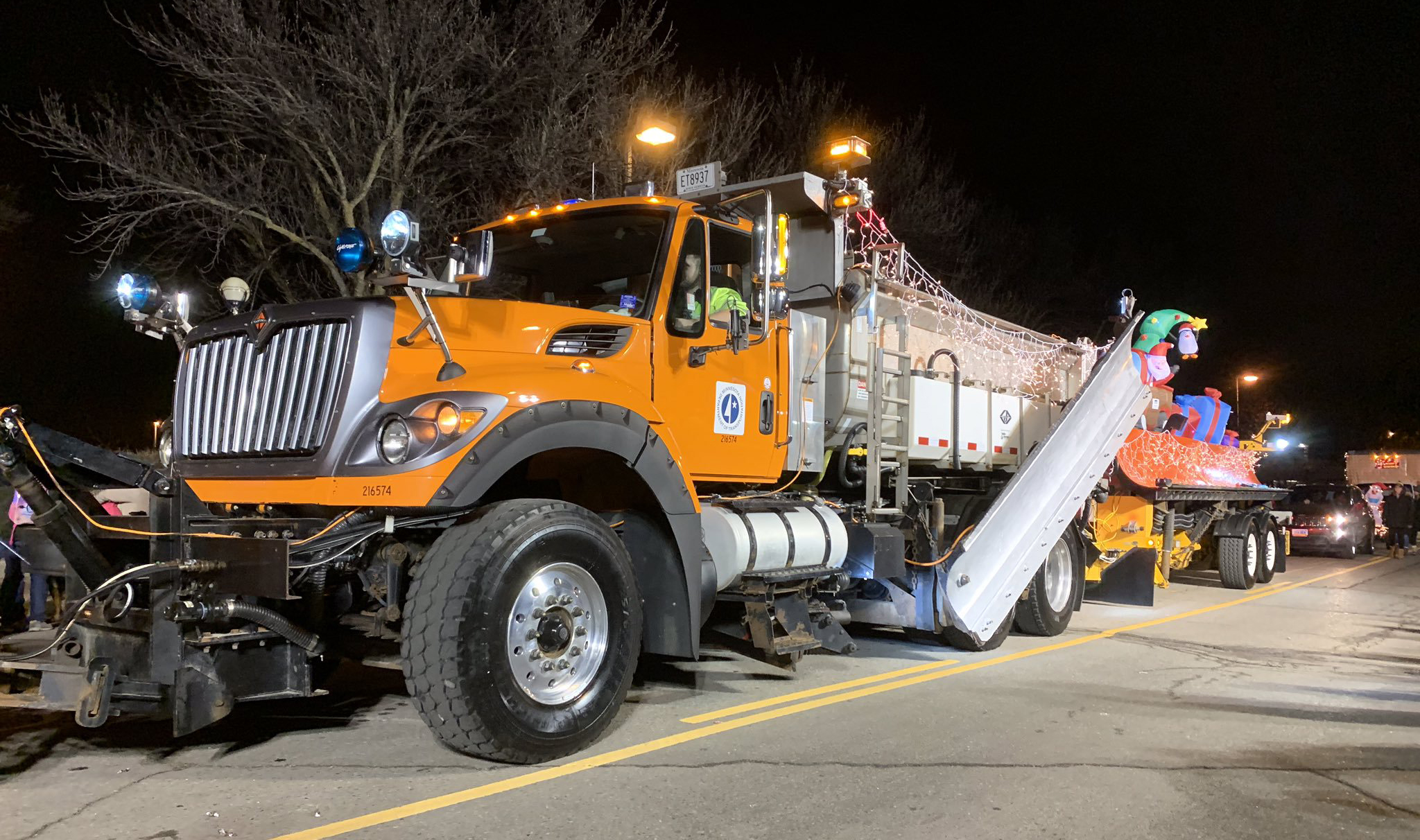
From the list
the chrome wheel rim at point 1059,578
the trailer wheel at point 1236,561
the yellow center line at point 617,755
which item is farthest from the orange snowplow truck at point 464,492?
the trailer wheel at point 1236,561

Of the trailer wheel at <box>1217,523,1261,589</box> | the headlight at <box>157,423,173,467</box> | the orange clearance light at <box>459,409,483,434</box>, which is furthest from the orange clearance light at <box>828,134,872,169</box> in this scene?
the trailer wheel at <box>1217,523,1261,589</box>

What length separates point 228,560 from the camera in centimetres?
442

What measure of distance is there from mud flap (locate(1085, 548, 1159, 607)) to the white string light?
1996 mm

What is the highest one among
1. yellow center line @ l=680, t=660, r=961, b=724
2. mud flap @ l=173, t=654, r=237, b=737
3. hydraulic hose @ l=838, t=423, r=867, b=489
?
hydraulic hose @ l=838, t=423, r=867, b=489

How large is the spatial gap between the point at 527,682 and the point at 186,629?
1481 mm

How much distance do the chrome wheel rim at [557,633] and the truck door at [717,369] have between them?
43.9 inches

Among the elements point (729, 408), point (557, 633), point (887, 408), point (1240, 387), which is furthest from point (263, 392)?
point (1240, 387)

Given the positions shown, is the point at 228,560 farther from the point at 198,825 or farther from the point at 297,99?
the point at 297,99

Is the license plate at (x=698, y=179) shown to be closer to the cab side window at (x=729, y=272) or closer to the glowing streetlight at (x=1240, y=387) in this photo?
the cab side window at (x=729, y=272)

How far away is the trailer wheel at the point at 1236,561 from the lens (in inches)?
569

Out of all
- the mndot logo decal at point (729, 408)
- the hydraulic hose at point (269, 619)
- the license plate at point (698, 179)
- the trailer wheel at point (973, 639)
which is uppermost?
the license plate at point (698, 179)

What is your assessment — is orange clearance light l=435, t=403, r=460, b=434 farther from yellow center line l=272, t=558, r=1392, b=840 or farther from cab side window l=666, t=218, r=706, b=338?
cab side window l=666, t=218, r=706, b=338

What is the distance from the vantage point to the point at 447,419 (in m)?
4.47

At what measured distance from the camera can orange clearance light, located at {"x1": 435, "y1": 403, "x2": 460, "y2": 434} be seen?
444 centimetres
